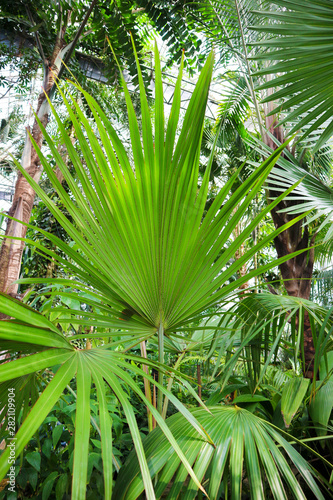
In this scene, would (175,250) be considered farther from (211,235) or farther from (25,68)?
(25,68)

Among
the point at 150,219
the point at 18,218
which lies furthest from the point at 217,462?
the point at 18,218

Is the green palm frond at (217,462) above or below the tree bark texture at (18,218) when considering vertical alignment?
below

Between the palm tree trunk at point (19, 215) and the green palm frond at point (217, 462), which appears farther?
the palm tree trunk at point (19, 215)

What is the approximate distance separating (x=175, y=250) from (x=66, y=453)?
98 centimetres

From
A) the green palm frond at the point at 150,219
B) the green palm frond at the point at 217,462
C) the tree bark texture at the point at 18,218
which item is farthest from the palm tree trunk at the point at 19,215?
the green palm frond at the point at 217,462

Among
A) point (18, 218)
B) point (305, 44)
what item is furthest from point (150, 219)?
point (18, 218)

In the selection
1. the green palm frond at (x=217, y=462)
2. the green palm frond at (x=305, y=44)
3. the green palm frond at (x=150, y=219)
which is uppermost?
the green palm frond at (x=305, y=44)

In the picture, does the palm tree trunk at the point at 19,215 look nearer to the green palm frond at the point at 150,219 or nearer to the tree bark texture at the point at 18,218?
the tree bark texture at the point at 18,218

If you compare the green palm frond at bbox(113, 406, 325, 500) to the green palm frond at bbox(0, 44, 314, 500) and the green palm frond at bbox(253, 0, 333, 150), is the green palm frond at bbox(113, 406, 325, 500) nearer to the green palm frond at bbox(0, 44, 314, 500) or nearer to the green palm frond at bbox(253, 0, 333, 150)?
the green palm frond at bbox(0, 44, 314, 500)

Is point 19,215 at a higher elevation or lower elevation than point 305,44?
lower

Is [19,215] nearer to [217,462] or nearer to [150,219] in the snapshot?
[150,219]

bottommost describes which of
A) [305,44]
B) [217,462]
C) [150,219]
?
[217,462]

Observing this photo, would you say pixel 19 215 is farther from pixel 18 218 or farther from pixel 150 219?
pixel 150 219

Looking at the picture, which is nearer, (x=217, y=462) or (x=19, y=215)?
(x=217, y=462)
